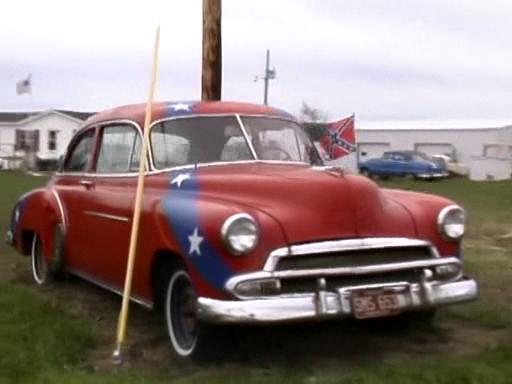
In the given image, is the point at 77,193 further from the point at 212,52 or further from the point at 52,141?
the point at 52,141

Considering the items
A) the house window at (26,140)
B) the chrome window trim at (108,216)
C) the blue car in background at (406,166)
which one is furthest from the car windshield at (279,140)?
the house window at (26,140)

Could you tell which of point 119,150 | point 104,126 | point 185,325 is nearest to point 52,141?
point 104,126

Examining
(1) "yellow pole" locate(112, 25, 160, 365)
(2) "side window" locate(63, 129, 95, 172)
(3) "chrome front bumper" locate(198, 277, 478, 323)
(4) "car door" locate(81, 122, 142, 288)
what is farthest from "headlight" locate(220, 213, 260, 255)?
(2) "side window" locate(63, 129, 95, 172)

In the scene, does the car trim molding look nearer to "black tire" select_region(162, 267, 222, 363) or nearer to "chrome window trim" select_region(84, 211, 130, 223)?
"black tire" select_region(162, 267, 222, 363)

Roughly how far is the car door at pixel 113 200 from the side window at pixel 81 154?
0.29 m

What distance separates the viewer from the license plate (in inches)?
231

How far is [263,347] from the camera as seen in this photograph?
6.68 meters

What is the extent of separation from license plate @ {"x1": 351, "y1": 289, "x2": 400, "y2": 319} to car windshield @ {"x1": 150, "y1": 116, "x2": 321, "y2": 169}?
1.74m

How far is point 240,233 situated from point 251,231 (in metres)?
0.07

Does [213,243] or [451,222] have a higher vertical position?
[451,222]

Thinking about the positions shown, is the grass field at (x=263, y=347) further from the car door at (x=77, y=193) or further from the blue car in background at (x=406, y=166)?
the blue car in background at (x=406, y=166)

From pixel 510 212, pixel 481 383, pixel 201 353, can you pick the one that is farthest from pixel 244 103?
pixel 510 212

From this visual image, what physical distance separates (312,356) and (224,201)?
4.00 feet

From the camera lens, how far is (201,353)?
6.19m
